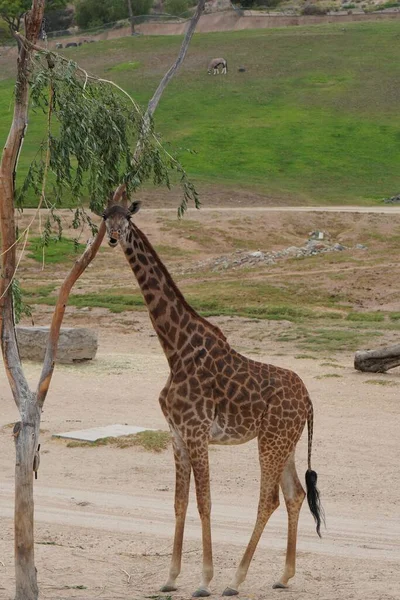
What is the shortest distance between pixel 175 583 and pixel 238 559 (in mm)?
1095

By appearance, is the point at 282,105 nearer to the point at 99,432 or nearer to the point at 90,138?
the point at 99,432

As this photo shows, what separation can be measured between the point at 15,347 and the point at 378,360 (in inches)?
519

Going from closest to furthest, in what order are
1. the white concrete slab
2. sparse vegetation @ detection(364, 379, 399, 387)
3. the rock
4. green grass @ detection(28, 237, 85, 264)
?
1. the white concrete slab
2. sparse vegetation @ detection(364, 379, 399, 387)
3. green grass @ detection(28, 237, 85, 264)
4. the rock

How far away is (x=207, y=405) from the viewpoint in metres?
11.2

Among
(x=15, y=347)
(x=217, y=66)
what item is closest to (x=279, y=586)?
(x=15, y=347)

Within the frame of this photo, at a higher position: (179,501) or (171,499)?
(179,501)

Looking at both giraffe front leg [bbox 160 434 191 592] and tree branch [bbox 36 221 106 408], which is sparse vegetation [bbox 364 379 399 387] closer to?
giraffe front leg [bbox 160 434 191 592]

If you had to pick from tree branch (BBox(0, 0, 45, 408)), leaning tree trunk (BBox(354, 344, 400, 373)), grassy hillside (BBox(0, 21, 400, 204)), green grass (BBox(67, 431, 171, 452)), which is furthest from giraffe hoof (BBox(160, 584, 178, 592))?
grassy hillside (BBox(0, 21, 400, 204))

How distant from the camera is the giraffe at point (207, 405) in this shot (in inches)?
436

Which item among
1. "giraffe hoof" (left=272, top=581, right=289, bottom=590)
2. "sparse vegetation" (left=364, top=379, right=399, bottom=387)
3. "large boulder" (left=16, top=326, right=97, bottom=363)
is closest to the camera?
"giraffe hoof" (left=272, top=581, right=289, bottom=590)

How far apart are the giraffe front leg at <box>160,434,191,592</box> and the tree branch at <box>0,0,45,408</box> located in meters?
1.58

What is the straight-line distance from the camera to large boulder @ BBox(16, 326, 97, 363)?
24016mm

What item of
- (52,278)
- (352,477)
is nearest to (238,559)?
(352,477)

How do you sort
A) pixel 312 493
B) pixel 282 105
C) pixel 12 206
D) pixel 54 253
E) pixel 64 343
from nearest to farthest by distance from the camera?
1. pixel 12 206
2. pixel 312 493
3. pixel 64 343
4. pixel 54 253
5. pixel 282 105
